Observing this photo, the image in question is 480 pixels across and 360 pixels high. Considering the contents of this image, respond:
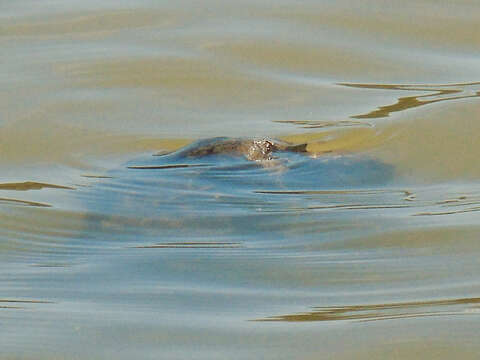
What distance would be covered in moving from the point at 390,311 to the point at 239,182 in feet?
4.03

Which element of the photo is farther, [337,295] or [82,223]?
[82,223]

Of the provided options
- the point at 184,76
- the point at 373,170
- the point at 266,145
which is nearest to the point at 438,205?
the point at 373,170

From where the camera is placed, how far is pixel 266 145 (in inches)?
153

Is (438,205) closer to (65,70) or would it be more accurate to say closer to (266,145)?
(266,145)

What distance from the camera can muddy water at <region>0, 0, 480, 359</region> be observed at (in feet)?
8.01

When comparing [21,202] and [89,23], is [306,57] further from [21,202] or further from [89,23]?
[21,202]

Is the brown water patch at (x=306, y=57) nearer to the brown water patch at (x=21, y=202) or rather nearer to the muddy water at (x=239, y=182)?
the muddy water at (x=239, y=182)

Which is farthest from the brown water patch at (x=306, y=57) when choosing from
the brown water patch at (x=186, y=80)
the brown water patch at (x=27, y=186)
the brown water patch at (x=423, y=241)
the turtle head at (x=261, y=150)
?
the brown water patch at (x=423, y=241)

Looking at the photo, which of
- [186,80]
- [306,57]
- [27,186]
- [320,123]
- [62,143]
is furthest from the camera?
[306,57]

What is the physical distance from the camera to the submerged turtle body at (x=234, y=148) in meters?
3.81

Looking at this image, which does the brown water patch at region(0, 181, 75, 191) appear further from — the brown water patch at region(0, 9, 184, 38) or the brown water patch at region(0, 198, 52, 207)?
the brown water patch at region(0, 9, 184, 38)

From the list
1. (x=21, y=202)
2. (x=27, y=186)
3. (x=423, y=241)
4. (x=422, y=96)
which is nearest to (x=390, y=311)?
(x=423, y=241)

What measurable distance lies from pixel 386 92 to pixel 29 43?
1933mm

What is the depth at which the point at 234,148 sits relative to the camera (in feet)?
12.6
